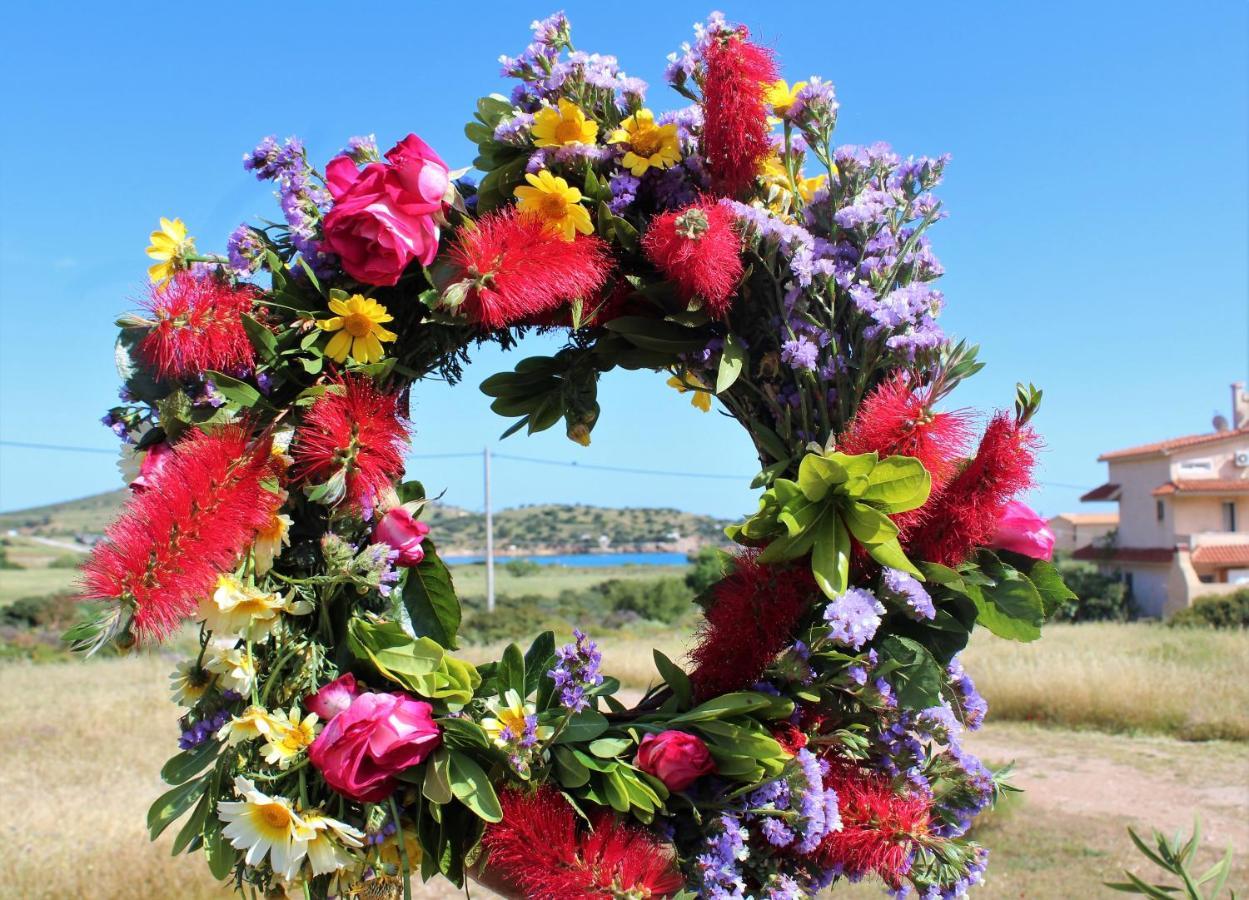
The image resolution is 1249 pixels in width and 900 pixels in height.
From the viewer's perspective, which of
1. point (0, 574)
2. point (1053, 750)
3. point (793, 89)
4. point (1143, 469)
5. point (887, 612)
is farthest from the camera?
point (0, 574)

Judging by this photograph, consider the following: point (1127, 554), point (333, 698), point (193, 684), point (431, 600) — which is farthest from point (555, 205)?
point (1127, 554)

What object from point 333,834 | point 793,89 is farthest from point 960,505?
point 333,834

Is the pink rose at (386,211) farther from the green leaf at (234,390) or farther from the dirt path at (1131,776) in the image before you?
the dirt path at (1131,776)

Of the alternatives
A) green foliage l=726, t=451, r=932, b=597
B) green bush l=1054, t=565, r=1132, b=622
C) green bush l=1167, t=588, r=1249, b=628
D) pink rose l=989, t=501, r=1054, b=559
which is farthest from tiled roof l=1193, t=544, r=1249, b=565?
green foliage l=726, t=451, r=932, b=597

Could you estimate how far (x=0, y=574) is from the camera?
46.8 m

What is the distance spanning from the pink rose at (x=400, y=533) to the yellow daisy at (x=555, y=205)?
67cm

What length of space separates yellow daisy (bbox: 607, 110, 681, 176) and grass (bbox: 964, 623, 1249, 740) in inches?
414

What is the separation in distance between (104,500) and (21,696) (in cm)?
6977

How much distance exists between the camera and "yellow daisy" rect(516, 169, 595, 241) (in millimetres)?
2080

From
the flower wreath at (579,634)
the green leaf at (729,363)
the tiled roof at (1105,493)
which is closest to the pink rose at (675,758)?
the flower wreath at (579,634)

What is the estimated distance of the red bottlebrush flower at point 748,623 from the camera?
1.97 metres

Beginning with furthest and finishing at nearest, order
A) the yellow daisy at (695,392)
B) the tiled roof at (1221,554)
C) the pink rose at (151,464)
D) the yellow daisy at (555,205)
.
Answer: the tiled roof at (1221,554), the yellow daisy at (695,392), the yellow daisy at (555,205), the pink rose at (151,464)

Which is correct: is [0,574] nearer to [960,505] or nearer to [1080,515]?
[1080,515]

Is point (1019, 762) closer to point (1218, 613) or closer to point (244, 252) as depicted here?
point (244, 252)
